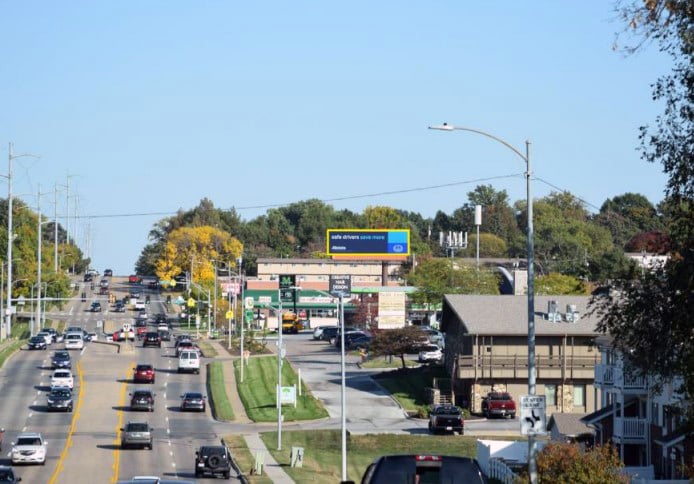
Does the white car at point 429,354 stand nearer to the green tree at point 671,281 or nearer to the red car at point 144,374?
the red car at point 144,374

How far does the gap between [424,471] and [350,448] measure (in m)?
45.7

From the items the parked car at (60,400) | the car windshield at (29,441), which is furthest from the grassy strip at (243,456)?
the parked car at (60,400)

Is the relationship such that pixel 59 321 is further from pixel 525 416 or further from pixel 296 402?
pixel 525 416

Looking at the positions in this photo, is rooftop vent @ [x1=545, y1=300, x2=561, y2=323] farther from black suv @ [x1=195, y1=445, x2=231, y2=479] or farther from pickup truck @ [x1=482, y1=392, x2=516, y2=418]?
black suv @ [x1=195, y1=445, x2=231, y2=479]

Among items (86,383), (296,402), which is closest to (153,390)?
(86,383)

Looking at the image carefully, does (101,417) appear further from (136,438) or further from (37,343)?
(37,343)

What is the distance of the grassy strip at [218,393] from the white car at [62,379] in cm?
977

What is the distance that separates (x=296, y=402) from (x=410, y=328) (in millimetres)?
16030

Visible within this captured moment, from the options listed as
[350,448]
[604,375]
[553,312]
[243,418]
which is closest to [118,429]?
[243,418]

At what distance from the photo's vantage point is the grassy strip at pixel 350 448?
5670 cm

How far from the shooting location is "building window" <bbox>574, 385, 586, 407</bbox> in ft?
265

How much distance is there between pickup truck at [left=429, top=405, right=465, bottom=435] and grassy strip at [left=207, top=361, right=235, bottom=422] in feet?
44.3

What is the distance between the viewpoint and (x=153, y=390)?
88.4 meters

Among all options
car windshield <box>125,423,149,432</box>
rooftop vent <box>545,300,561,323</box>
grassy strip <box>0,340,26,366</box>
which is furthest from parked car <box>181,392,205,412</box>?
grassy strip <box>0,340,26,366</box>
